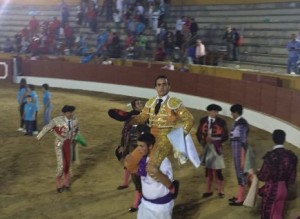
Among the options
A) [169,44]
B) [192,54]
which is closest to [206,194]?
[192,54]

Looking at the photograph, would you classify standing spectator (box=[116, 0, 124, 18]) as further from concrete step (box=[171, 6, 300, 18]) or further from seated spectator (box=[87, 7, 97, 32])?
concrete step (box=[171, 6, 300, 18])

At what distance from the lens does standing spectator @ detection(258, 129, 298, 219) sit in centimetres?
514

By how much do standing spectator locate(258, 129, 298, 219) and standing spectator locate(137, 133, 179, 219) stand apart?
4.01ft

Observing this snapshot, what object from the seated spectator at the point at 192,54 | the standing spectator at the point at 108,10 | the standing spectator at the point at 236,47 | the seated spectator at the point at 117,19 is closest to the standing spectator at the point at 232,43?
the standing spectator at the point at 236,47

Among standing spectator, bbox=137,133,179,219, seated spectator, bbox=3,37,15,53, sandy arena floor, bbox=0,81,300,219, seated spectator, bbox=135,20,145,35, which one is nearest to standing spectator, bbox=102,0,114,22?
seated spectator, bbox=135,20,145,35

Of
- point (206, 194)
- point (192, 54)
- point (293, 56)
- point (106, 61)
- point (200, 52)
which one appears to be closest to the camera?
point (206, 194)

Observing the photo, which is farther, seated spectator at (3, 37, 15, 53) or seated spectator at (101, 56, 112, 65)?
seated spectator at (3, 37, 15, 53)

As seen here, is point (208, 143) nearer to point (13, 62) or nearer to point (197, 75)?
point (197, 75)

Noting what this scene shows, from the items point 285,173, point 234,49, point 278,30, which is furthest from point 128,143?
point 278,30

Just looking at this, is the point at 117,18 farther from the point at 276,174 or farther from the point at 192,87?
the point at 276,174

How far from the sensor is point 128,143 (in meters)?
6.53

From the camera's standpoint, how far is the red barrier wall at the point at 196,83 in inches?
443

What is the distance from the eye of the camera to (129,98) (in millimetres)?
18062

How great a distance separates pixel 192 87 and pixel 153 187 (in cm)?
1172
